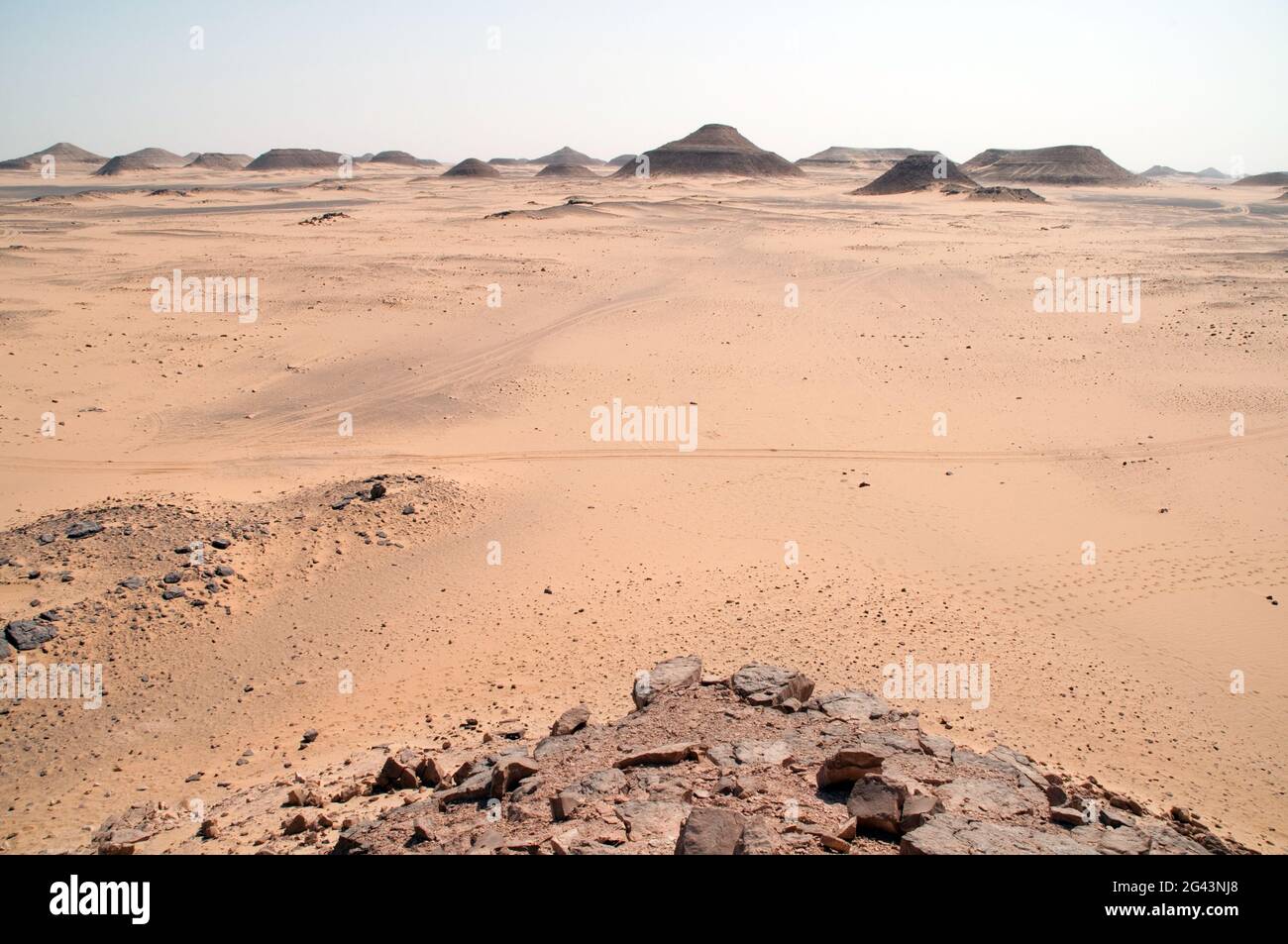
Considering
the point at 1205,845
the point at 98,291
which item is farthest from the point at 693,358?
the point at 98,291

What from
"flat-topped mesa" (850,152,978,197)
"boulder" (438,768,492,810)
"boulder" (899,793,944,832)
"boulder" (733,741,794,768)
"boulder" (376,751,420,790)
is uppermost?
"flat-topped mesa" (850,152,978,197)

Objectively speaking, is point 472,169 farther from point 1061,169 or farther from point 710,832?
point 710,832

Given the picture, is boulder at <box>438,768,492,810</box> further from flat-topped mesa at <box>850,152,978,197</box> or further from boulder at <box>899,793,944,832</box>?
flat-topped mesa at <box>850,152,978,197</box>

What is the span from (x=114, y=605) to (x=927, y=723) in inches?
322

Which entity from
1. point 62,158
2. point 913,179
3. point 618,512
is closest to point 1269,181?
point 913,179

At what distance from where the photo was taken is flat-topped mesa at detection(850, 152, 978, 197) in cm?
6638

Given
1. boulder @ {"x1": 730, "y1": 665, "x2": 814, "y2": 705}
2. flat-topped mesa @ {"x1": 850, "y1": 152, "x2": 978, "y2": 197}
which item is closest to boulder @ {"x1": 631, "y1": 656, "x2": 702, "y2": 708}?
boulder @ {"x1": 730, "y1": 665, "x2": 814, "y2": 705}

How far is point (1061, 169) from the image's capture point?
88.6m

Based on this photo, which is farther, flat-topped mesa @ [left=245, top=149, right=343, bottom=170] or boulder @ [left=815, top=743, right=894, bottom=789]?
flat-topped mesa @ [left=245, top=149, right=343, bottom=170]

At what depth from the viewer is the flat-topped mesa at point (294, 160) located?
377ft

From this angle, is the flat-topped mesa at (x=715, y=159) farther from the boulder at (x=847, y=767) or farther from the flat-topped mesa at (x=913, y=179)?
the boulder at (x=847, y=767)

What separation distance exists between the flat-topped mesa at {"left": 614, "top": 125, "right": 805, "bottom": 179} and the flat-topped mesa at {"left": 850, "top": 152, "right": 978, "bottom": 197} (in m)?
21.2

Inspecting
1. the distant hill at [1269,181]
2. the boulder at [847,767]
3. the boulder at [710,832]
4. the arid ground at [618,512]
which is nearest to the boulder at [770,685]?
the arid ground at [618,512]

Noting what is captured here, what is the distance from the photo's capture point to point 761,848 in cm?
446
